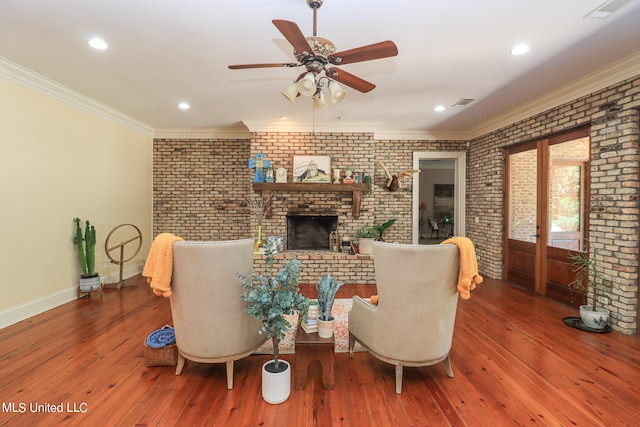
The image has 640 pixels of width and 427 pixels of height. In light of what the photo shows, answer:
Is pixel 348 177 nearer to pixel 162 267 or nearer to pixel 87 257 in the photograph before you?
pixel 162 267

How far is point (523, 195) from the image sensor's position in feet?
14.8

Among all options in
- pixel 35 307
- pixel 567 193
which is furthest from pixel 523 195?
pixel 35 307

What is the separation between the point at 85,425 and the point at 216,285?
41.3 inches

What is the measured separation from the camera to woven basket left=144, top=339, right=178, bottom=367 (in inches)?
90.7

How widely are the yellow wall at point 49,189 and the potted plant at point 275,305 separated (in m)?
3.09

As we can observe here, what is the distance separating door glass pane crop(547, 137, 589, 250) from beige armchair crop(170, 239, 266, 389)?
Result: 4.03m

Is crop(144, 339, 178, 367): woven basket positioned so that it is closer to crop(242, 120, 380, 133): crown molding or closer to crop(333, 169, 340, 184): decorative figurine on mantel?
crop(333, 169, 340, 184): decorative figurine on mantel

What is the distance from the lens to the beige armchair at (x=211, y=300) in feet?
6.25

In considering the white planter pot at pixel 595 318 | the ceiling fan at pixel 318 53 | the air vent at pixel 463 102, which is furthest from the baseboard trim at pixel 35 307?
the white planter pot at pixel 595 318

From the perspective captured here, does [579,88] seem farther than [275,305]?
Yes

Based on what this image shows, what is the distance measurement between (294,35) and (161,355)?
252 centimetres

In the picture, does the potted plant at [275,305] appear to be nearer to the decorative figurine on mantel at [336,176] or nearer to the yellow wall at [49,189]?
the yellow wall at [49,189]

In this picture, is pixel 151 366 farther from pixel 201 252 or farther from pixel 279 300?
pixel 279 300

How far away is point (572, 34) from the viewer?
95.5 inches
